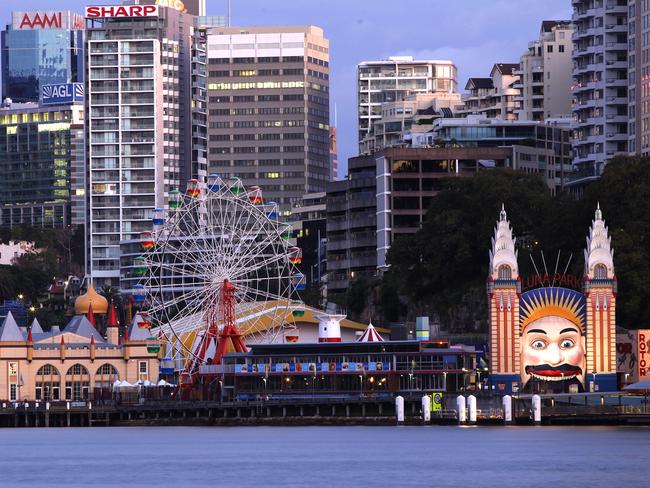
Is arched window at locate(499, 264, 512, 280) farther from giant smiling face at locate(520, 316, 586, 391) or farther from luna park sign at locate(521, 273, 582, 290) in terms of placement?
giant smiling face at locate(520, 316, 586, 391)

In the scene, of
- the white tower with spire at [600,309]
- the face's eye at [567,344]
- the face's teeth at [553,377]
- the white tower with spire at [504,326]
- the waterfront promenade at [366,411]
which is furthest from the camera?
the white tower with spire at [504,326]

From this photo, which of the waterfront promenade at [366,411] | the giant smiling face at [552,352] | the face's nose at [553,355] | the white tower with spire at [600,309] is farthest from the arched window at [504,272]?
the waterfront promenade at [366,411]

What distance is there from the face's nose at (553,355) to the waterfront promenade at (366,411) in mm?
6523

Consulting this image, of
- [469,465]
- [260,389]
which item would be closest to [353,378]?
[260,389]

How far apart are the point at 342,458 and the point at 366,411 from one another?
4082 cm

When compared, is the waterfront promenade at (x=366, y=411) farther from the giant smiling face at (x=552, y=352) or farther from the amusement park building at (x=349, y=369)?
the giant smiling face at (x=552, y=352)

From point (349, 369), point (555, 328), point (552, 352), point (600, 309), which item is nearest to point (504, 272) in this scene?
point (555, 328)

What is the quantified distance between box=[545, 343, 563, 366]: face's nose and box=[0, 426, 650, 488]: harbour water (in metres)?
9.92

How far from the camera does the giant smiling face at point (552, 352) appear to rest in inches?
7018

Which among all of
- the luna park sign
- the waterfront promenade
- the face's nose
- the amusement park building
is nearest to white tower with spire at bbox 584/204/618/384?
the face's nose

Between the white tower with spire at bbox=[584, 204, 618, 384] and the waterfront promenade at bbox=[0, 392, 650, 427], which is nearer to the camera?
the waterfront promenade at bbox=[0, 392, 650, 427]

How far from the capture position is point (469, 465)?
136 meters

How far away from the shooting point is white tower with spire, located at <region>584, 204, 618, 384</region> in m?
178

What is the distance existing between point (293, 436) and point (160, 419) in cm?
2536
